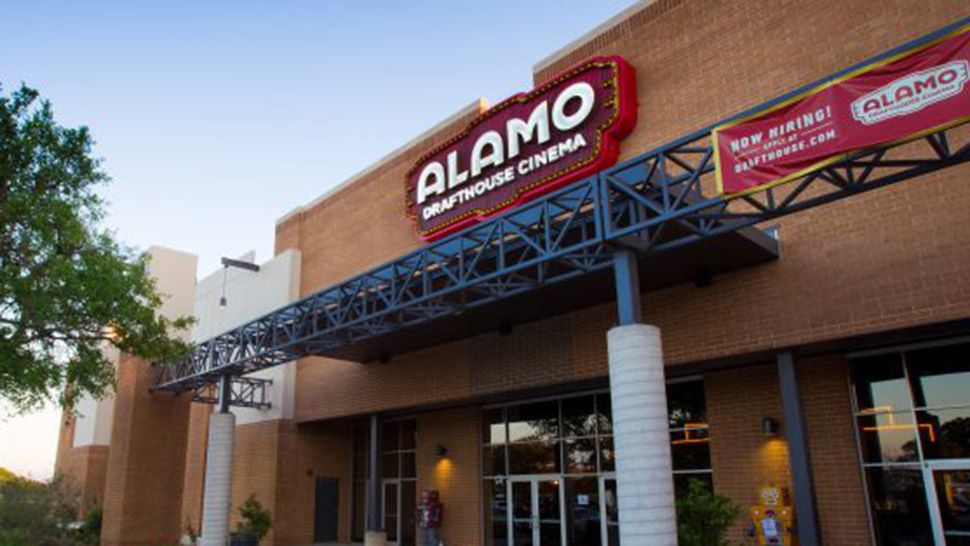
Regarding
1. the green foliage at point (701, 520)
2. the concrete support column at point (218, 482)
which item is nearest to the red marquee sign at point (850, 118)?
the green foliage at point (701, 520)

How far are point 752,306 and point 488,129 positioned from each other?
8536 mm

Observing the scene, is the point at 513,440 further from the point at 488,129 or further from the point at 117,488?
the point at 117,488

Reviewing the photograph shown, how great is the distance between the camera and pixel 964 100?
8102 millimetres

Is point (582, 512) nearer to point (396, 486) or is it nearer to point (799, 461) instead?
point (799, 461)

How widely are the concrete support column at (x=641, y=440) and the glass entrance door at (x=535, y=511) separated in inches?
310

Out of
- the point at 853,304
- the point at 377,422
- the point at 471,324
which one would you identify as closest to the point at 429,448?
the point at 377,422

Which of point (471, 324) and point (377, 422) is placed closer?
point (471, 324)

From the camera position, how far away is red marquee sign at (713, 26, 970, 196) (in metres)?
8.27

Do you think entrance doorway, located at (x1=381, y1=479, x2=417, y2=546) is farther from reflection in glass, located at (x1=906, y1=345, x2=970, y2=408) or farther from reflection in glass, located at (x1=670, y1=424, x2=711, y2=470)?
reflection in glass, located at (x1=906, y1=345, x2=970, y2=408)

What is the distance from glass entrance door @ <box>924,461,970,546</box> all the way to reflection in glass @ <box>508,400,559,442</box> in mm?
8507

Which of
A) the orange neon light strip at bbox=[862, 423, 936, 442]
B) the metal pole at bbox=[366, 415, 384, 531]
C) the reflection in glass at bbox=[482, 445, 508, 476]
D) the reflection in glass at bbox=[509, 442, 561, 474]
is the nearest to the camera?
the orange neon light strip at bbox=[862, 423, 936, 442]

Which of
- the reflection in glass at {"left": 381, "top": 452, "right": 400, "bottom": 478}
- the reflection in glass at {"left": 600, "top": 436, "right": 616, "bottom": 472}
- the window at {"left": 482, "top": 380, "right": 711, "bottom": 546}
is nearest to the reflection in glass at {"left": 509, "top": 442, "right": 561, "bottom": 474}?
the window at {"left": 482, "top": 380, "right": 711, "bottom": 546}

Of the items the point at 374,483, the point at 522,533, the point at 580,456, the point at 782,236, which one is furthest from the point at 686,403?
the point at 374,483

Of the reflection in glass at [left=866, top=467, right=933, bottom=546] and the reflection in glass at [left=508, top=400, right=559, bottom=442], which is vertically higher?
the reflection in glass at [left=508, top=400, right=559, bottom=442]
